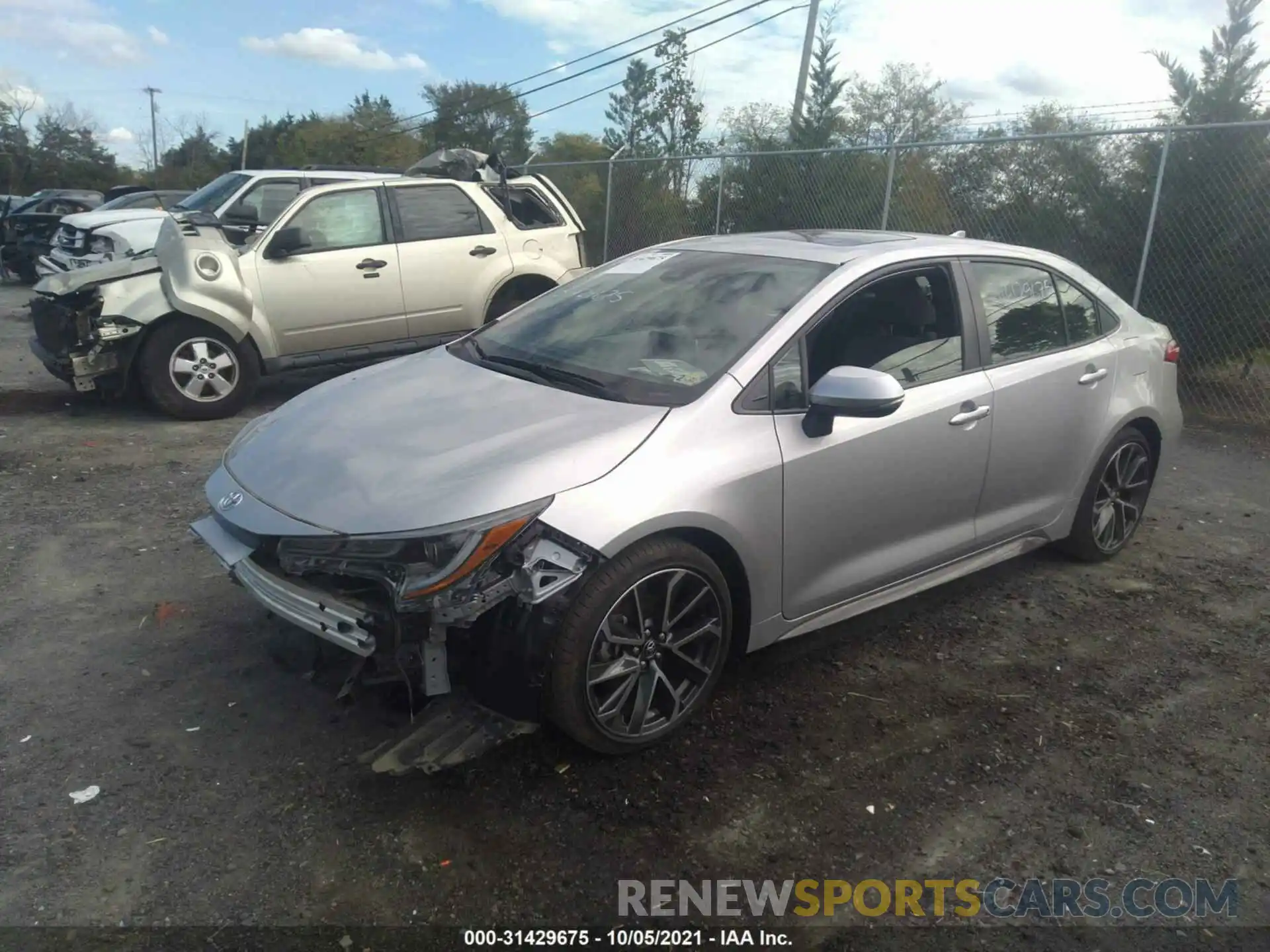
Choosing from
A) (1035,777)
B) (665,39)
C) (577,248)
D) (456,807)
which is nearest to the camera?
(456,807)

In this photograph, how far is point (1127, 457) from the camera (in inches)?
195

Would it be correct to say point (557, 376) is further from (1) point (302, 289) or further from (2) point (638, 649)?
(1) point (302, 289)

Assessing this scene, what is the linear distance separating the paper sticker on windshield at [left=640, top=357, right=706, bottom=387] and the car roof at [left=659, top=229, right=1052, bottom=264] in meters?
0.79

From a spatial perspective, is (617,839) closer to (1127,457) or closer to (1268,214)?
(1127,457)

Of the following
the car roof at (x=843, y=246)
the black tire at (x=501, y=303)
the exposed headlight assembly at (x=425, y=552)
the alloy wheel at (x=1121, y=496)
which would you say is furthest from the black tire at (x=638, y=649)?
the black tire at (x=501, y=303)

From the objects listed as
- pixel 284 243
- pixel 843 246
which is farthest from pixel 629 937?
pixel 284 243

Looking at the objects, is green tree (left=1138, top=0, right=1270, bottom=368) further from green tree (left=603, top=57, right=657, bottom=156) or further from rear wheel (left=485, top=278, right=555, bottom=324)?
green tree (left=603, top=57, right=657, bottom=156)

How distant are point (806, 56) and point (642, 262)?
17104mm

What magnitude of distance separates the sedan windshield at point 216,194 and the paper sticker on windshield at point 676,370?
7.48 m

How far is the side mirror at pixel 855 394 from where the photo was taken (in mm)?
3256

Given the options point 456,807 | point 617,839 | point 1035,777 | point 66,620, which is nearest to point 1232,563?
point 1035,777

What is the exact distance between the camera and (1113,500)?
4.98m

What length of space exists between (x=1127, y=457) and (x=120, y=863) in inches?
183

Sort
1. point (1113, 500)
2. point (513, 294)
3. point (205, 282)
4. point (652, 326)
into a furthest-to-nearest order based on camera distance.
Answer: point (513, 294) → point (205, 282) → point (1113, 500) → point (652, 326)
